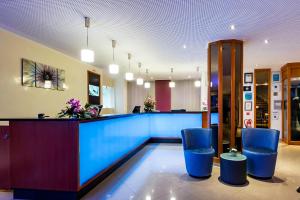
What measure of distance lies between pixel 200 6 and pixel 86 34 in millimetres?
2473

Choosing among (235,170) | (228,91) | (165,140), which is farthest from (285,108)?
(235,170)

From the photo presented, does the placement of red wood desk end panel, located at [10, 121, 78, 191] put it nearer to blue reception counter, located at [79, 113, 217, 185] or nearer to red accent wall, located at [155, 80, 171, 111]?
blue reception counter, located at [79, 113, 217, 185]

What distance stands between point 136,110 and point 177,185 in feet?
10.9

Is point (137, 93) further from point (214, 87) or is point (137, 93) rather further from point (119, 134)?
point (119, 134)

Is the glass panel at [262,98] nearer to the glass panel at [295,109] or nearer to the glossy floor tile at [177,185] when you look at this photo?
the glass panel at [295,109]

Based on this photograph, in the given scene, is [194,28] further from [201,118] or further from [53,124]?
[201,118]

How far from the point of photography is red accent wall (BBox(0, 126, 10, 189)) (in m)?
3.21

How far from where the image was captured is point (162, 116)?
7.18 meters

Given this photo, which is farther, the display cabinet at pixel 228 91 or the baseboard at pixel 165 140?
the baseboard at pixel 165 140

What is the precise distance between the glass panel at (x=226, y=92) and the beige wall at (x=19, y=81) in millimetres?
4503

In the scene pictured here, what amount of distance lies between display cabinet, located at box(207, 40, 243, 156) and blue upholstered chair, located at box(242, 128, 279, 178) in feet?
1.53

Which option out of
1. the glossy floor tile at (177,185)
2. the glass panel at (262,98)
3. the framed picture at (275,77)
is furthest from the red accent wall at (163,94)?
the glossy floor tile at (177,185)

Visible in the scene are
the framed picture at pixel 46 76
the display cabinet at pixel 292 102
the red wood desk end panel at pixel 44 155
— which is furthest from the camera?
the display cabinet at pixel 292 102

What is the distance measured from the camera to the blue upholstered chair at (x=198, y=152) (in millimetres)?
3652
